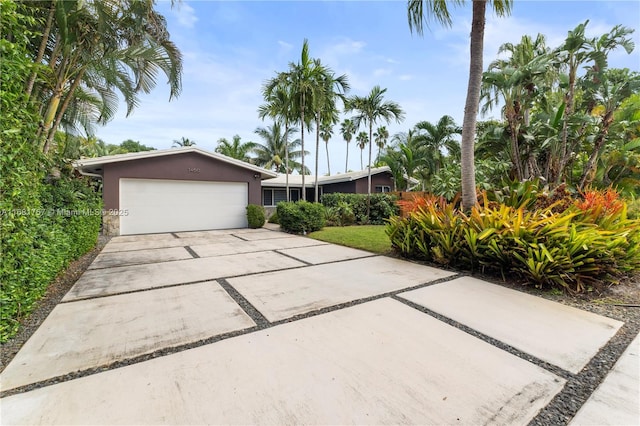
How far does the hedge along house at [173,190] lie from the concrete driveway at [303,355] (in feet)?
23.1

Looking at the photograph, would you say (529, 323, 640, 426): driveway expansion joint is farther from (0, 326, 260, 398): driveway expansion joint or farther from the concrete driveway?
(0, 326, 260, 398): driveway expansion joint

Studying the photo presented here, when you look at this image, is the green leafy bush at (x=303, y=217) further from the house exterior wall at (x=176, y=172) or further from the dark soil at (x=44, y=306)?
the dark soil at (x=44, y=306)

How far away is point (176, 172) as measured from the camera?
34.9 feet

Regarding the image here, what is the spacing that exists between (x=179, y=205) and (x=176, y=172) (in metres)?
1.32

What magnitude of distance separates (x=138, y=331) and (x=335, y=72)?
11147mm

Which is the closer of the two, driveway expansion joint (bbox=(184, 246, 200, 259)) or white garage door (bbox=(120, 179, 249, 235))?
driveway expansion joint (bbox=(184, 246, 200, 259))

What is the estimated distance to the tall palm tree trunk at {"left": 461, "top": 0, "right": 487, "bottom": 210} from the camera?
4.84 metres

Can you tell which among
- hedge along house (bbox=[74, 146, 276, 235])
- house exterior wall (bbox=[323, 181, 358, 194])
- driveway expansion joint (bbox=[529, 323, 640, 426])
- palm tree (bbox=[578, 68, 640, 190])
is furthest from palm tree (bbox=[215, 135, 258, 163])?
driveway expansion joint (bbox=[529, 323, 640, 426])

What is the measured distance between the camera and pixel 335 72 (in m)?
11.0

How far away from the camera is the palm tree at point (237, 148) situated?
25094 millimetres

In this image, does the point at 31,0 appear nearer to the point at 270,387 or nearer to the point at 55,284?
the point at 55,284

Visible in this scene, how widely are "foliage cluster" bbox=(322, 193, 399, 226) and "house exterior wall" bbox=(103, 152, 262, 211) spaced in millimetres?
3604

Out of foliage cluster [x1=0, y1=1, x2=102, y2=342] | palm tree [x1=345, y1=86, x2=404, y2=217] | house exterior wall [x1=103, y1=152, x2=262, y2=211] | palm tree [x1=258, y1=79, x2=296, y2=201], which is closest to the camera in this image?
foliage cluster [x1=0, y1=1, x2=102, y2=342]

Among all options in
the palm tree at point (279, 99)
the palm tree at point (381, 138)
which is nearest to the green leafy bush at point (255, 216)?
the palm tree at point (279, 99)
